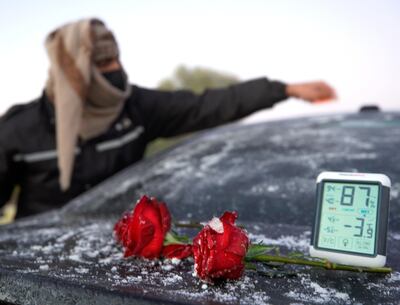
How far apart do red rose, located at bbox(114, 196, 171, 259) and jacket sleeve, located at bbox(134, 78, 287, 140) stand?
177 centimetres

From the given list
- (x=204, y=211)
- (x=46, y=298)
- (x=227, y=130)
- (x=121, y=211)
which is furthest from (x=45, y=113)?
(x=46, y=298)

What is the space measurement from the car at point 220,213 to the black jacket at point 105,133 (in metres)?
0.31

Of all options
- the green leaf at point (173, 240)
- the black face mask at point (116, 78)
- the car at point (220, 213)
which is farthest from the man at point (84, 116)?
the green leaf at point (173, 240)

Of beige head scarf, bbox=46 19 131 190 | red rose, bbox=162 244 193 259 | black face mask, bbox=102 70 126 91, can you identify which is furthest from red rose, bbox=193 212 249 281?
black face mask, bbox=102 70 126 91

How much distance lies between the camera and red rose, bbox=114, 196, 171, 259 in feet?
3.45

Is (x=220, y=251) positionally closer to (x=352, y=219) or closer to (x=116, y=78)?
(x=352, y=219)

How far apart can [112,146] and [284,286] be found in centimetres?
197

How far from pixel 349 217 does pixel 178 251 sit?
37cm

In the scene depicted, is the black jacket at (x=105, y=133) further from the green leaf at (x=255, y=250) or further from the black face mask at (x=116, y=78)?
the green leaf at (x=255, y=250)

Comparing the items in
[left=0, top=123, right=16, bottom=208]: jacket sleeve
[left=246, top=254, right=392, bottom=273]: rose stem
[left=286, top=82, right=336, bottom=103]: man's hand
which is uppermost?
[left=286, top=82, right=336, bottom=103]: man's hand

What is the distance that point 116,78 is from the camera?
276cm

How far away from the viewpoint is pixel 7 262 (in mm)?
1067

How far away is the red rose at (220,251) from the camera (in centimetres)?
85

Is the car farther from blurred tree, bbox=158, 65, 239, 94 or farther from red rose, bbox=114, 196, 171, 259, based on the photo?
blurred tree, bbox=158, 65, 239, 94
